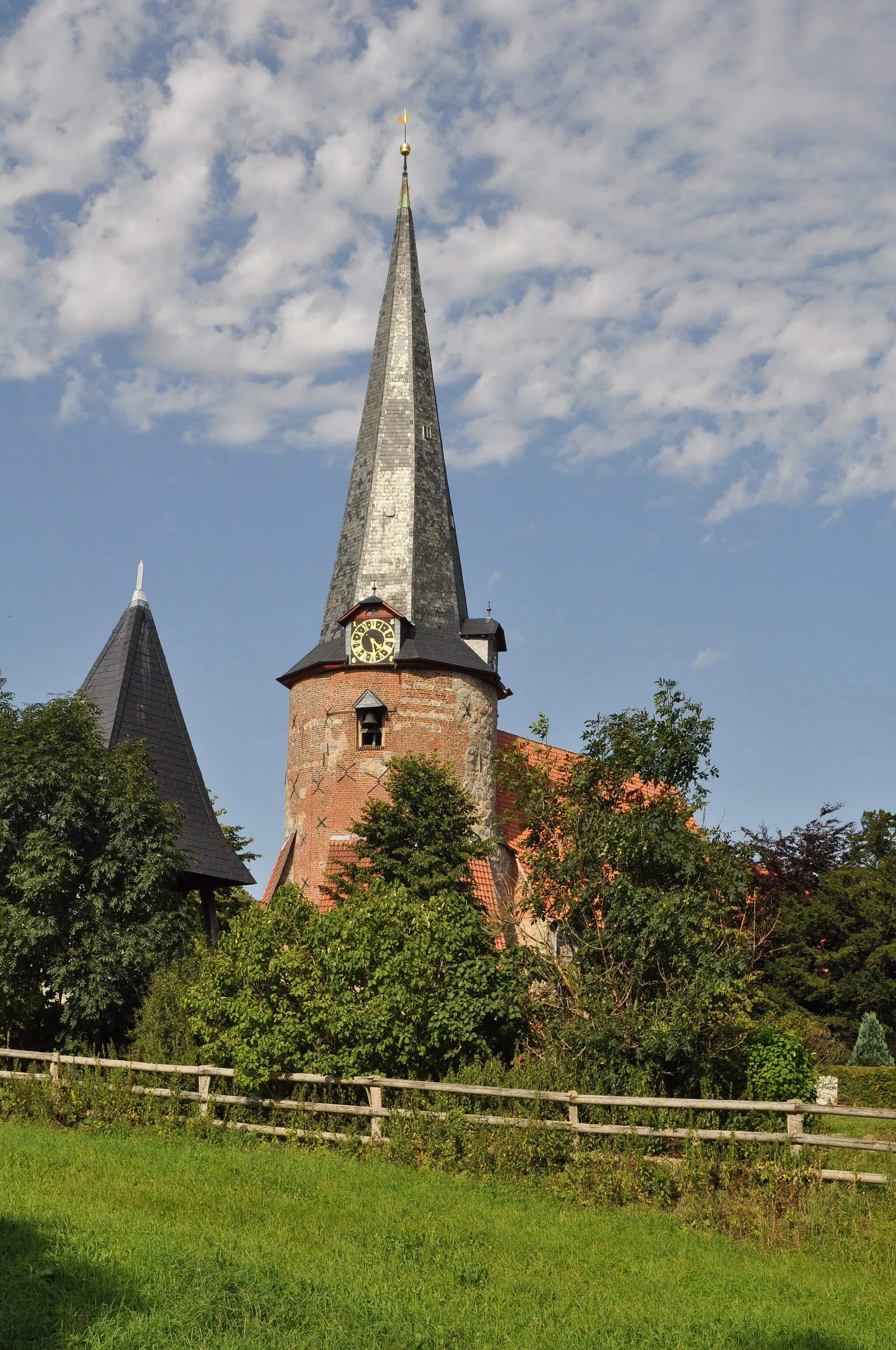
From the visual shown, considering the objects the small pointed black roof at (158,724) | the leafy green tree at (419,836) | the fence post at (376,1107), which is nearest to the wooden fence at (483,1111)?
the fence post at (376,1107)

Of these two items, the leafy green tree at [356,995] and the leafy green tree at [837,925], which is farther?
the leafy green tree at [837,925]

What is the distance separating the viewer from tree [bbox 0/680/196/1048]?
67.0 feet

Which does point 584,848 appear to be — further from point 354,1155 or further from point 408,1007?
point 354,1155

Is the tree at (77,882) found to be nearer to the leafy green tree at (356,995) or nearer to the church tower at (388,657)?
the leafy green tree at (356,995)

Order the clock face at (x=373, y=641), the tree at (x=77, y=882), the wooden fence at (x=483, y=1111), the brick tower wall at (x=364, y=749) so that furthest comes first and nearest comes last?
the clock face at (x=373, y=641)
the brick tower wall at (x=364, y=749)
the tree at (x=77, y=882)
the wooden fence at (x=483, y=1111)

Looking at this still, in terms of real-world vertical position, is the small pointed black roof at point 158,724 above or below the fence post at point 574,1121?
above

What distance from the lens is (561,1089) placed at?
1473cm

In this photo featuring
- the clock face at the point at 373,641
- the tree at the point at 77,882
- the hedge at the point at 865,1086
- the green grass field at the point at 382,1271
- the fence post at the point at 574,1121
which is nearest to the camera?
the green grass field at the point at 382,1271

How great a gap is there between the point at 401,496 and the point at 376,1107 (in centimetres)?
2335

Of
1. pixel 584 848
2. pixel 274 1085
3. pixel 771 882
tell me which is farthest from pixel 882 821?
pixel 274 1085

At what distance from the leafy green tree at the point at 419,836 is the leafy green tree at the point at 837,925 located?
463 inches

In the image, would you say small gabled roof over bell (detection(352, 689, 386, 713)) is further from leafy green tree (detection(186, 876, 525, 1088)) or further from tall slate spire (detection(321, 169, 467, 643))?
leafy green tree (detection(186, 876, 525, 1088))

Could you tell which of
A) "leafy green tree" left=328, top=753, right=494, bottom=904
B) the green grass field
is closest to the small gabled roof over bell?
"leafy green tree" left=328, top=753, right=494, bottom=904

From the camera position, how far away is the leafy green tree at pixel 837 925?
3625 centimetres
